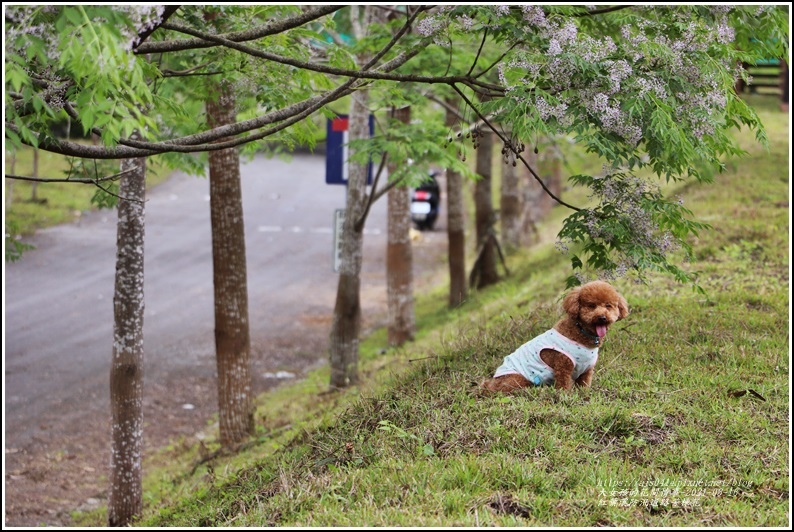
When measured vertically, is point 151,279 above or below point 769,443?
below

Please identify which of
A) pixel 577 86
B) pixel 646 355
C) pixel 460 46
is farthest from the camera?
pixel 460 46

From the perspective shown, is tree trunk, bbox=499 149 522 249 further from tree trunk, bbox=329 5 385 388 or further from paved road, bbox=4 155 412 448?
tree trunk, bbox=329 5 385 388

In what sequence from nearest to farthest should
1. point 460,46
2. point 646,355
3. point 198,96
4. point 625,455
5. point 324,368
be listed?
1. point 625,455
2. point 646,355
3. point 198,96
4. point 460,46
5. point 324,368

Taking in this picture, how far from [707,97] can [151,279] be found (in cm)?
1620

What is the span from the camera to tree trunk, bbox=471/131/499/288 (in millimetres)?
16438

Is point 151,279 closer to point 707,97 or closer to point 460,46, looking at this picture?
point 460,46

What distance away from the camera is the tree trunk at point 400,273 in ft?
48.0

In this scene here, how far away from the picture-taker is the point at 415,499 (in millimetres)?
5230

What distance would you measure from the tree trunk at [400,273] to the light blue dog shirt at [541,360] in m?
7.97

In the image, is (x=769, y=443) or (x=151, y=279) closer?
(x=769, y=443)

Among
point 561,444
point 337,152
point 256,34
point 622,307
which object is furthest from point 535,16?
point 337,152

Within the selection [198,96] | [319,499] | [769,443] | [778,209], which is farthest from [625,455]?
[778,209]

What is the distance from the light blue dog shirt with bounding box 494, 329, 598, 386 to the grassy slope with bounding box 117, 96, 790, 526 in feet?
0.42

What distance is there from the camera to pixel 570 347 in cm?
637
